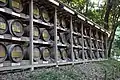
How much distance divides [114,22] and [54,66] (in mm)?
12029

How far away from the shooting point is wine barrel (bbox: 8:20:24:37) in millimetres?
4681

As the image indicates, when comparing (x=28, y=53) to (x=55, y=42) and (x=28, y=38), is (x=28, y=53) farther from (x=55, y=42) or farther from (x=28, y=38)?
(x=55, y=42)

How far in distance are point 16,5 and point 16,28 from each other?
0.53m

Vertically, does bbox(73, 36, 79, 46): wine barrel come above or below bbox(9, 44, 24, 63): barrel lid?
above

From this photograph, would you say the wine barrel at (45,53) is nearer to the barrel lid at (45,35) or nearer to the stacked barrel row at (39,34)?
the stacked barrel row at (39,34)

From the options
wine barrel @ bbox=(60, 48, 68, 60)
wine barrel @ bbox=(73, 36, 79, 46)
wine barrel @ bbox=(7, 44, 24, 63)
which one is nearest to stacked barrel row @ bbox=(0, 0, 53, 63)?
wine barrel @ bbox=(7, 44, 24, 63)

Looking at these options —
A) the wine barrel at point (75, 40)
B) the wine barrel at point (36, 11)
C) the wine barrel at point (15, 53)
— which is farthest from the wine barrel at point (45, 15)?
the wine barrel at point (75, 40)

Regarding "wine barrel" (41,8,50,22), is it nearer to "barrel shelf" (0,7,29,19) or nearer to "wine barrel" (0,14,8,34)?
"barrel shelf" (0,7,29,19)

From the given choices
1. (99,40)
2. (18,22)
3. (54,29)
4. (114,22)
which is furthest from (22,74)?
(114,22)

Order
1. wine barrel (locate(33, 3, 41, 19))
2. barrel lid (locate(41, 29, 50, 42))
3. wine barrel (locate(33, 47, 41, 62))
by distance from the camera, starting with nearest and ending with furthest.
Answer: wine barrel (locate(33, 47, 41, 62)) < wine barrel (locate(33, 3, 41, 19)) < barrel lid (locate(41, 29, 50, 42))

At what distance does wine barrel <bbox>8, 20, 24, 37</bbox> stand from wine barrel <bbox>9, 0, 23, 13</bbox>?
0.90ft

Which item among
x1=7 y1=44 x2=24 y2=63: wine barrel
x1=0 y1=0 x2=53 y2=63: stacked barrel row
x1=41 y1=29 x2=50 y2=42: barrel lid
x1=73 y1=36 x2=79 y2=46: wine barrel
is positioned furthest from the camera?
x1=73 y1=36 x2=79 y2=46: wine barrel

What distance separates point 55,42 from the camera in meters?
6.68

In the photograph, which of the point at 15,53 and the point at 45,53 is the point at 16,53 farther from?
the point at 45,53
